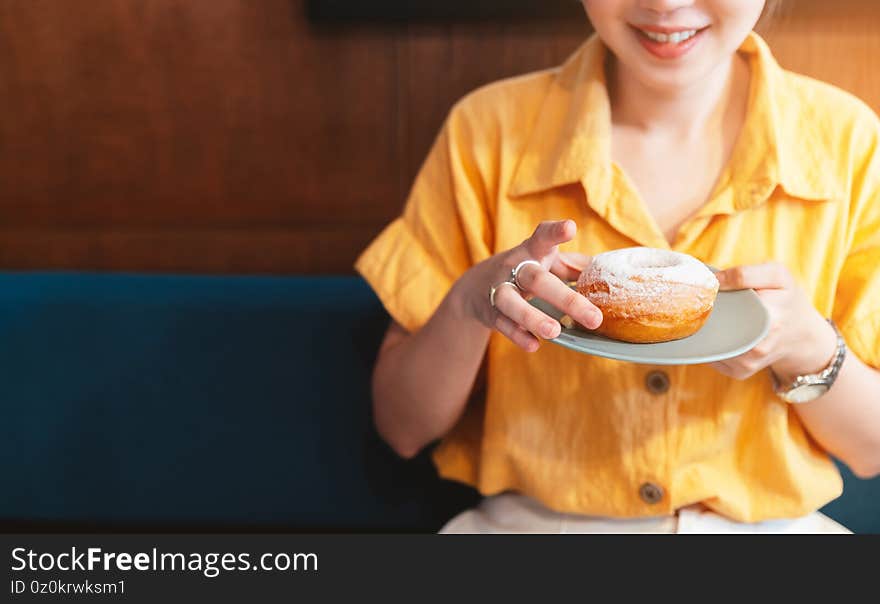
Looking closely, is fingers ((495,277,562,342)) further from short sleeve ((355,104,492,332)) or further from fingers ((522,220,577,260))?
short sleeve ((355,104,492,332))

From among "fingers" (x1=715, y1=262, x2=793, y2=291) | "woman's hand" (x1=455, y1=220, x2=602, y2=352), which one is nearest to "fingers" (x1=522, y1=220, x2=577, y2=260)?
"woman's hand" (x1=455, y1=220, x2=602, y2=352)

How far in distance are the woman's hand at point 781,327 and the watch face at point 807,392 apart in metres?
0.03

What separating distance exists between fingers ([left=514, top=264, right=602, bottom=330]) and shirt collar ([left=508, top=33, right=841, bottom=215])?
22cm

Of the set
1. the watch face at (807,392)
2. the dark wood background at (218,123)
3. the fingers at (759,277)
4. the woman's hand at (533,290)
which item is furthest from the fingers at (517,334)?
the dark wood background at (218,123)

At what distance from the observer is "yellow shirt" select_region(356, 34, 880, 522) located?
1089 mm

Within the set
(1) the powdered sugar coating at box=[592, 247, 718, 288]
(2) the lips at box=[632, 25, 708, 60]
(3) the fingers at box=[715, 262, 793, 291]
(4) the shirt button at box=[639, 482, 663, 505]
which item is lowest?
(4) the shirt button at box=[639, 482, 663, 505]

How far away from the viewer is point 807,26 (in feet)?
4.33

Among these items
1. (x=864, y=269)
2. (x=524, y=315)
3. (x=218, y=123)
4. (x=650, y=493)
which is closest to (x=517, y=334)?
(x=524, y=315)

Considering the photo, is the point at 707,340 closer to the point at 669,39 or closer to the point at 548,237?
the point at 548,237

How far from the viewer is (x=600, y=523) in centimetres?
114

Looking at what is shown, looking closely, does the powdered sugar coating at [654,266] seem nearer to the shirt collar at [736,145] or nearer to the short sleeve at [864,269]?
the shirt collar at [736,145]

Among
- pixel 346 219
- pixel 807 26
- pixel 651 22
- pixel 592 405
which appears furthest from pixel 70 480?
pixel 807 26

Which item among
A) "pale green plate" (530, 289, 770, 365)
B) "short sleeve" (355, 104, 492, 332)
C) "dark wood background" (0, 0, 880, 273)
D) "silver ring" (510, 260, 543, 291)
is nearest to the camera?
"pale green plate" (530, 289, 770, 365)

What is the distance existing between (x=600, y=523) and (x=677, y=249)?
1.11 ft
